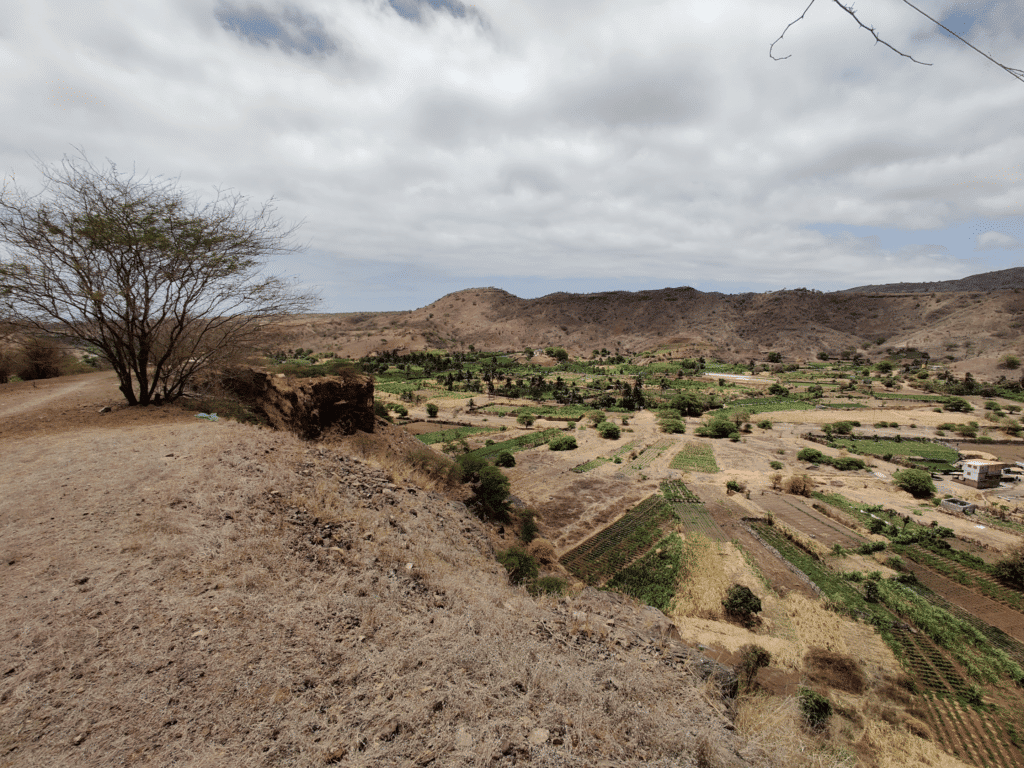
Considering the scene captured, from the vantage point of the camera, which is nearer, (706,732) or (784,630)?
(706,732)

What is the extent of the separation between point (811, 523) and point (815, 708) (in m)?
20.4

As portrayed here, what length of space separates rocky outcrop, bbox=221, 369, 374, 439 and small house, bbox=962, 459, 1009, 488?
168ft

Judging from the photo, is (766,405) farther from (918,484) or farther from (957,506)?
(957,506)

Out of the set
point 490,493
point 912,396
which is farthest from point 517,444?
point 912,396

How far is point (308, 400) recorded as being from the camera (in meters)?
16.4

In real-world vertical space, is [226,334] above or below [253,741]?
above

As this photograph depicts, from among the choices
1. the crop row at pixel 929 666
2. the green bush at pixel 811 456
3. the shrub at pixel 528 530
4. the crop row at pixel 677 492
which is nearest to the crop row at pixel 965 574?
the crop row at pixel 929 666

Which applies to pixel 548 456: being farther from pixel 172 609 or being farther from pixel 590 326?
pixel 590 326

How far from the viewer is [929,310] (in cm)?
11725

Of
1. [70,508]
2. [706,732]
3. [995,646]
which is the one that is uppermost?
[70,508]

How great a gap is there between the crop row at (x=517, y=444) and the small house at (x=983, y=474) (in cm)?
3938

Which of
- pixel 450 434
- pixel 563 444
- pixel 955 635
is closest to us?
pixel 955 635

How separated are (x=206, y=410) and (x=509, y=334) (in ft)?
446

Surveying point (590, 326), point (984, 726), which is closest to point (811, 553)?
point (984, 726)
